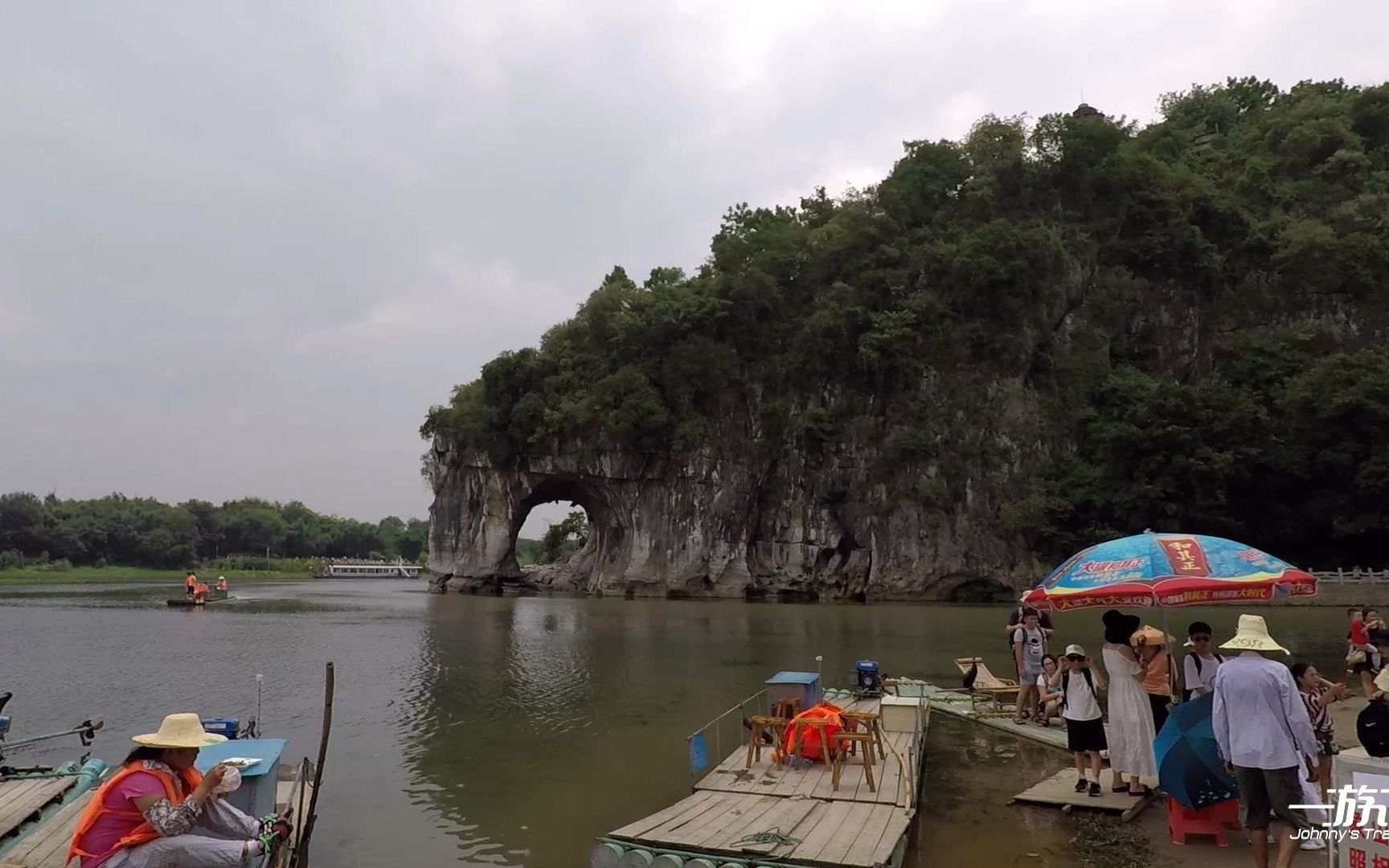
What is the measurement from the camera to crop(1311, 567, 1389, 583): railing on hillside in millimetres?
27953

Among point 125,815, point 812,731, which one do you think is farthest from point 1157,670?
point 125,815

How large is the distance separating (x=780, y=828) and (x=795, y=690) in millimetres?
3117

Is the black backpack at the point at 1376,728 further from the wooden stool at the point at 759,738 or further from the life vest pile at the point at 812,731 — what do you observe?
the wooden stool at the point at 759,738

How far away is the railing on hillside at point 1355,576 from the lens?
1101 inches

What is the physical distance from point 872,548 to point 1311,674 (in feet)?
103

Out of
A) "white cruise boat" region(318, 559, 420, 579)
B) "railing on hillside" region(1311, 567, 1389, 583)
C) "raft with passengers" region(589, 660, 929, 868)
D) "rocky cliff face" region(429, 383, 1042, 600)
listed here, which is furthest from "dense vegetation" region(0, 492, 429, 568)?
"raft with passengers" region(589, 660, 929, 868)

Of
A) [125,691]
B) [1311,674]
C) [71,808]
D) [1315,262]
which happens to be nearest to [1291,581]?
[1311,674]

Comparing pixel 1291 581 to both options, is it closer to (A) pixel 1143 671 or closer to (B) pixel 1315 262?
(A) pixel 1143 671

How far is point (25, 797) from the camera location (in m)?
7.12

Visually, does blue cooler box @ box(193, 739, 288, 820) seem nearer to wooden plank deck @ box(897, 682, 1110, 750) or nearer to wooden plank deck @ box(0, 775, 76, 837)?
wooden plank deck @ box(0, 775, 76, 837)

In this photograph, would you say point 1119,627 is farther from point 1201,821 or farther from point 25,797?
point 25,797

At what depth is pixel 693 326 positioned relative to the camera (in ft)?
136

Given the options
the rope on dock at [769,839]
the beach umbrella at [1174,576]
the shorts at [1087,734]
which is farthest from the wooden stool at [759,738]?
the beach umbrella at [1174,576]

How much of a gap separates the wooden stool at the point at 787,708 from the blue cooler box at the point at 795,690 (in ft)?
0.25
